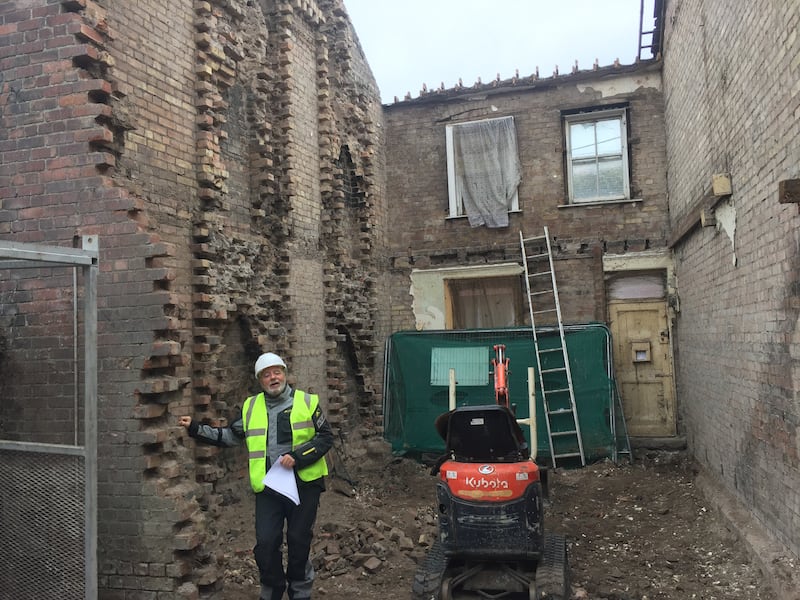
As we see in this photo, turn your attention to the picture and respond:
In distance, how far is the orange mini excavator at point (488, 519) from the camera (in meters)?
5.20

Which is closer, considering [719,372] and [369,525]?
[369,525]

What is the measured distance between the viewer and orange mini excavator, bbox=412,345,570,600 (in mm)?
5199

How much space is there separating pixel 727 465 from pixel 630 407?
3598 millimetres

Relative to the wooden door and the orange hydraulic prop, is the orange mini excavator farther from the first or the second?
the wooden door

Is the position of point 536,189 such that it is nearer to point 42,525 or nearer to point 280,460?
point 280,460

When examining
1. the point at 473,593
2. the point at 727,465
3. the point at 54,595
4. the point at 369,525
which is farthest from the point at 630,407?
the point at 54,595

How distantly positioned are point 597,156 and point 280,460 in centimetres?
887

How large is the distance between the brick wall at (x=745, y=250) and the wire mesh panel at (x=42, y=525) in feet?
17.1

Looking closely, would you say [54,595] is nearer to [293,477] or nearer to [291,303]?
[293,477]

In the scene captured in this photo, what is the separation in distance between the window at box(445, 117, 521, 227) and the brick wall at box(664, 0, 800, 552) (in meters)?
2.97

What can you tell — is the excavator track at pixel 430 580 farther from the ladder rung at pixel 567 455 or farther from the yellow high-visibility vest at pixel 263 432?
the ladder rung at pixel 567 455

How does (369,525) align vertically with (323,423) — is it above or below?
below

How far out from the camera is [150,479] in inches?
203

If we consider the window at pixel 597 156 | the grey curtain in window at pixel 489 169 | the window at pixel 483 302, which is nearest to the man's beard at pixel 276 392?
the window at pixel 483 302
